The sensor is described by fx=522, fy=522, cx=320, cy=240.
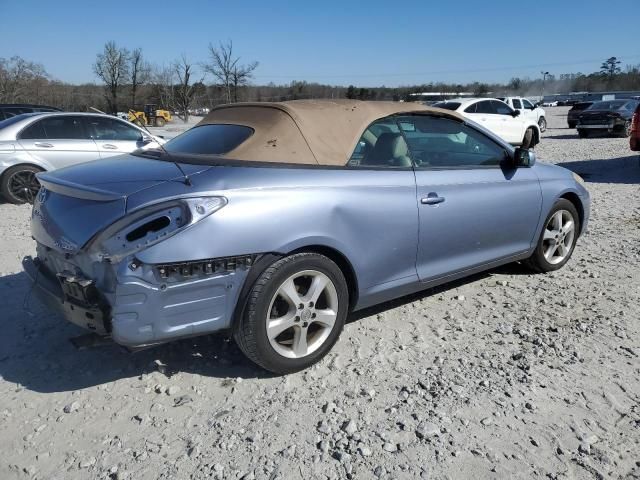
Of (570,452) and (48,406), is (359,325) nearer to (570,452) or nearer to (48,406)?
(570,452)

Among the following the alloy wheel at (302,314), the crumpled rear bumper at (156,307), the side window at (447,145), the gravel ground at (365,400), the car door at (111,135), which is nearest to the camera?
the gravel ground at (365,400)

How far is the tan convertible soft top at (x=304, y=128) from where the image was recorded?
307 cm

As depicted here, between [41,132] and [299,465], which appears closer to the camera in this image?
[299,465]

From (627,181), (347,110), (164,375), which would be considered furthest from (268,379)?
(627,181)

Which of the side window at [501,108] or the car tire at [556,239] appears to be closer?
the car tire at [556,239]

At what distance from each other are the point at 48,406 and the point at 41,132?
22.1ft

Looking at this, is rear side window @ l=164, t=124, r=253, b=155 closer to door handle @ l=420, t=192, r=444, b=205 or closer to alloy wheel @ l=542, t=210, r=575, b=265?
door handle @ l=420, t=192, r=444, b=205

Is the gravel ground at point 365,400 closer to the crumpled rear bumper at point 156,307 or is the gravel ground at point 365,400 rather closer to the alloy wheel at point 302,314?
the alloy wheel at point 302,314

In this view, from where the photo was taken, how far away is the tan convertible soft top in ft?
10.1

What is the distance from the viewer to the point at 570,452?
2342mm

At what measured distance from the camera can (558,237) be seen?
4.69 m

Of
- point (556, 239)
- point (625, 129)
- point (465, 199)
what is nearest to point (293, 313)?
point (465, 199)

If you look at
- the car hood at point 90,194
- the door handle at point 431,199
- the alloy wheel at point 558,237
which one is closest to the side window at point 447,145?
the door handle at point 431,199

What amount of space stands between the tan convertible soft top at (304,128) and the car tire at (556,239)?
6.22 feet
